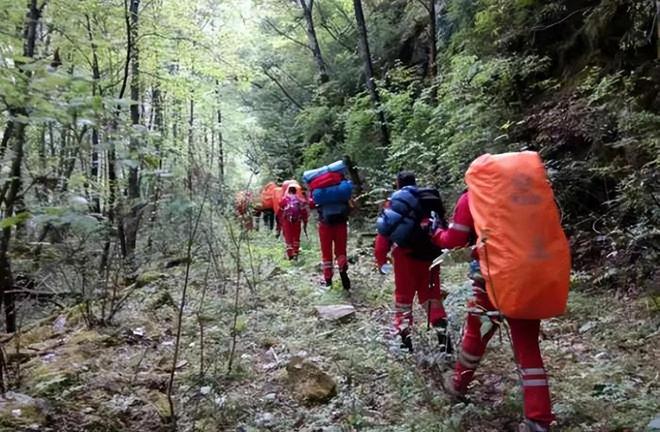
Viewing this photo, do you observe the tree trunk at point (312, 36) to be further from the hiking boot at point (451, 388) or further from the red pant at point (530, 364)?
the red pant at point (530, 364)

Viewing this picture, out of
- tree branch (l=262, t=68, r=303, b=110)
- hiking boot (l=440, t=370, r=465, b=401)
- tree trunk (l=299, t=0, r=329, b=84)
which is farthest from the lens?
tree branch (l=262, t=68, r=303, b=110)

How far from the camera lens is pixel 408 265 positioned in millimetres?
5863

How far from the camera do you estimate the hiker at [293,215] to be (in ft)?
41.0

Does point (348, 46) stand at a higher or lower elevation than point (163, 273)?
higher

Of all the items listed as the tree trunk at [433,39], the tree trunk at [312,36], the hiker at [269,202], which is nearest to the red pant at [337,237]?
the tree trunk at [433,39]

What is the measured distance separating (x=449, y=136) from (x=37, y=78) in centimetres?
1018

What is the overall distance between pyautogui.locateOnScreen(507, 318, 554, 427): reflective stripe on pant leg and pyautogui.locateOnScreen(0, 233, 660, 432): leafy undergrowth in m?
0.42

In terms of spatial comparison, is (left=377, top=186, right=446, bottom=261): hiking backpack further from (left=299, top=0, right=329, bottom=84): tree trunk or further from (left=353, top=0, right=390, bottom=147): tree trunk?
(left=299, top=0, right=329, bottom=84): tree trunk

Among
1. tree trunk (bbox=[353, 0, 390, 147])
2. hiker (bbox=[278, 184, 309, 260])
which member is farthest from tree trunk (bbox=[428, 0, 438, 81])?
hiker (bbox=[278, 184, 309, 260])

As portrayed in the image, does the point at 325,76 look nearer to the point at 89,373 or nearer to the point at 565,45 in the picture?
the point at 565,45

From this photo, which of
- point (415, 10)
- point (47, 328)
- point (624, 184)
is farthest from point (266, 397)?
point (415, 10)

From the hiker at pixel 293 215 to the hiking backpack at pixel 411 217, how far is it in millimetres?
6862

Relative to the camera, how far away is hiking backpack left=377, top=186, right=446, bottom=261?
18.3 ft

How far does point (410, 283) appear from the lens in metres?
5.87
